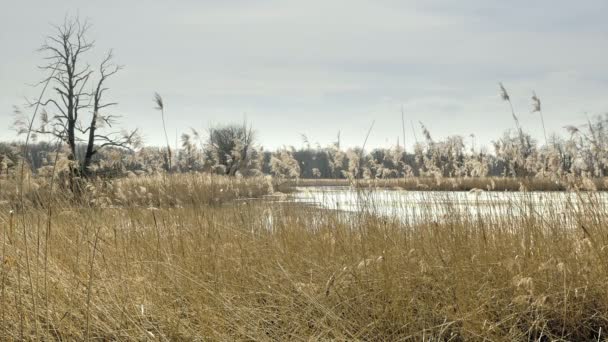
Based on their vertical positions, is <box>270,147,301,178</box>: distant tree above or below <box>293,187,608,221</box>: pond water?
above

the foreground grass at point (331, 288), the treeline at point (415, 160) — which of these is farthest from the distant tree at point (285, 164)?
the foreground grass at point (331, 288)

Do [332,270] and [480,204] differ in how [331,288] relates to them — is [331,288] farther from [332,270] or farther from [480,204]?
[480,204]

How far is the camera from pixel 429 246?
410 cm

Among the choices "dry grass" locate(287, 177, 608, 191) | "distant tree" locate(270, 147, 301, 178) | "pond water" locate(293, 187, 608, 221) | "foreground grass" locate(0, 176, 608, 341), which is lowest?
"foreground grass" locate(0, 176, 608, 341)

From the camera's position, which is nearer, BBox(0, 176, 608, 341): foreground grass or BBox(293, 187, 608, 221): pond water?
BBox(0, 176, 608, 341): foreground grass

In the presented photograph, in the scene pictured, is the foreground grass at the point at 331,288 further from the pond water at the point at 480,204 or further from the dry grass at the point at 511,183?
the dry grass at the point at 511,183

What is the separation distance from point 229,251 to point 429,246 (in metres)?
1.76

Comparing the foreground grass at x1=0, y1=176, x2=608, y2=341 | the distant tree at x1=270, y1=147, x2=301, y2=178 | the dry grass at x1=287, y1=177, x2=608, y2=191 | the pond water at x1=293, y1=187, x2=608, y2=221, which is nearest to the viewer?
the foreground grass at x1=0, y1=176, x2=608, y2=341

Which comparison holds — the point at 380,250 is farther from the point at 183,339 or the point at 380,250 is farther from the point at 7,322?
the point at 7,322

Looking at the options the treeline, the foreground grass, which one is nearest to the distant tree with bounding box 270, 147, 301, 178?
the treeline

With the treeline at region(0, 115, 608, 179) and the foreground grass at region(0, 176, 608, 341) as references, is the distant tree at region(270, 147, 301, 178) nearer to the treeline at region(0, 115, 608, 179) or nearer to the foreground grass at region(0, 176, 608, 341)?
the treeline at region(0, 115, 608, 179)

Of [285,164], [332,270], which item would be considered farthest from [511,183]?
[332,270]

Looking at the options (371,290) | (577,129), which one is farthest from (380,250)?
(577,129)

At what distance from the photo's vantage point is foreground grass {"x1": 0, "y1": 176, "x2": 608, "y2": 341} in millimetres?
2885
